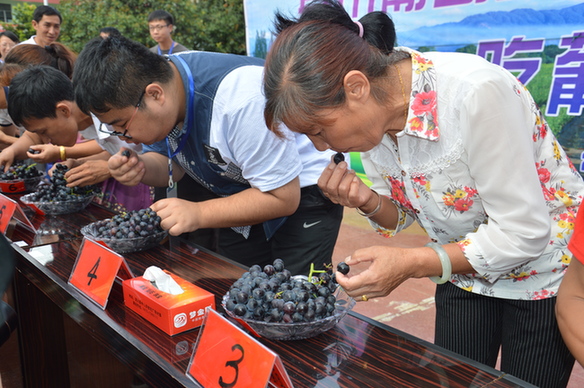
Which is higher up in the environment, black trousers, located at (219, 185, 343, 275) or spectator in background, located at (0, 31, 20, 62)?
spectator in background, located at (0, 31, 20, 62)

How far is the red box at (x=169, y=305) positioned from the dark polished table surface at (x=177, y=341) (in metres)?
0.02

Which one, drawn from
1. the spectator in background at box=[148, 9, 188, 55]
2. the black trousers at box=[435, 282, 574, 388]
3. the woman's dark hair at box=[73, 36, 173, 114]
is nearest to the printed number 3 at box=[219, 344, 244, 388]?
the black trousers at box=[435, 282, 574, 388]

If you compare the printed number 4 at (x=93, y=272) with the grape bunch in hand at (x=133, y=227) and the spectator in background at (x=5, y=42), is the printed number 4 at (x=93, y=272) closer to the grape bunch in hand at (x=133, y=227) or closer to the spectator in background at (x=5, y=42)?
the grape bunch in hand at (x=133, y=227)

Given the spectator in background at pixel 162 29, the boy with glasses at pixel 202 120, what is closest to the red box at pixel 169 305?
the boy with glasses at pixel 202 120

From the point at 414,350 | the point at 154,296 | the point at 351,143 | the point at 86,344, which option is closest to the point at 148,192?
the point at 86,344

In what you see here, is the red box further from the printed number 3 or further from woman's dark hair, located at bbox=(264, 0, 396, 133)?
woman's dark hair, located at bbox=(264, 0, 396, 133)

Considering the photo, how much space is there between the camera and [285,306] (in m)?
0.90

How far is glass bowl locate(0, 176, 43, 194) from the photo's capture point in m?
2.36

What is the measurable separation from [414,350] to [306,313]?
22 cm

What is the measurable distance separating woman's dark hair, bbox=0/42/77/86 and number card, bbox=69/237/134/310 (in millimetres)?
1679

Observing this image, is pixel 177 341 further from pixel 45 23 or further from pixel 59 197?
pixel 45 23

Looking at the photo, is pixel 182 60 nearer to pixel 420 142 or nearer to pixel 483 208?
pixel 420 142

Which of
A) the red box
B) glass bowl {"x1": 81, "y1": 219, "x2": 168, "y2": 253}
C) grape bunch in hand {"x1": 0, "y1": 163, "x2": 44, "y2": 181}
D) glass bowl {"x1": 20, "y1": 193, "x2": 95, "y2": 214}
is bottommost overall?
grape bunch in hand {"x1": 0, "y1": 163, "x2": 44, "y2": 181}

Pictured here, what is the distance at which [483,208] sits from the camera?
1.06m
